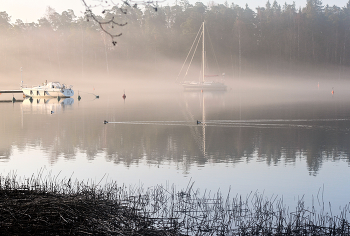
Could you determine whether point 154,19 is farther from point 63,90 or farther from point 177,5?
point 63,90

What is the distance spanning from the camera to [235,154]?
21125 millimetres

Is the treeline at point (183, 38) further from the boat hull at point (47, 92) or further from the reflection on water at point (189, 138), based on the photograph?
the reflection on water at point (189, 138)

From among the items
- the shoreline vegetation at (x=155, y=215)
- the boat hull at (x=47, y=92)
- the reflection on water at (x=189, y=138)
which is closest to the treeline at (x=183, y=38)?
the boat hull at (x=47, y=92)

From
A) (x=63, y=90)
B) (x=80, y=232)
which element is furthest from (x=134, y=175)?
(x=63, y=90)

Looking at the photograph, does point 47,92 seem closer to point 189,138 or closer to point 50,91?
point 50,91

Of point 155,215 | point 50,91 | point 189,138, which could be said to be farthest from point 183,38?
point 155,215

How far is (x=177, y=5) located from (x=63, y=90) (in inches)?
4441

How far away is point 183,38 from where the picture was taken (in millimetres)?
166500

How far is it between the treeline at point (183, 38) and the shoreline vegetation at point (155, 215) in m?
157

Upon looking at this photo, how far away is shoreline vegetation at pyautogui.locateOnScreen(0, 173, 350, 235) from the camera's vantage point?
341 inches

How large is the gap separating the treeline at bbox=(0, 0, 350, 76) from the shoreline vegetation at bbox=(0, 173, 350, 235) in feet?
514

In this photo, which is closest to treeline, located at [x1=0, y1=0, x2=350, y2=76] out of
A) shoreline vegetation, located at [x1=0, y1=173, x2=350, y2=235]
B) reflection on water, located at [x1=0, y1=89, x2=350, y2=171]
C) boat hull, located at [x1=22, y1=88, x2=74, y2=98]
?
boat hull, located at [x1=22, y1=88, x2=74, y2=98]

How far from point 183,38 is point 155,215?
15871 centimetres

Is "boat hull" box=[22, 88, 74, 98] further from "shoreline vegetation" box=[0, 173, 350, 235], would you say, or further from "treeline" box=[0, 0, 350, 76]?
"treeline" box=[0, 0, 350, 76]
